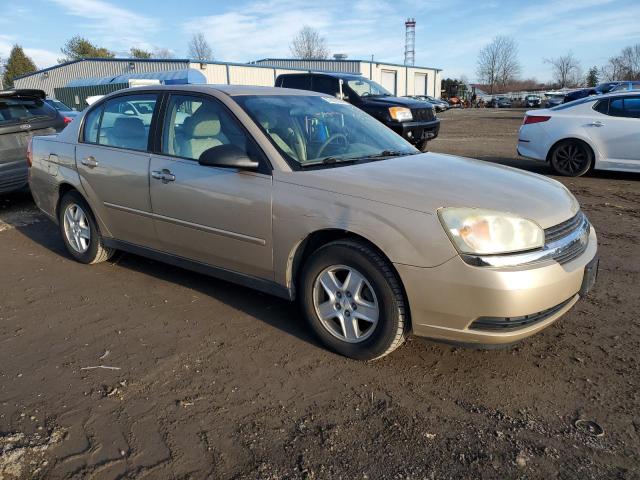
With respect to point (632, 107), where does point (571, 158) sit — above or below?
below

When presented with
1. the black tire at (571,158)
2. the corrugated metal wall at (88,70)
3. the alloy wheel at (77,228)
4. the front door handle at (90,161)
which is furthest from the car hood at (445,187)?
the corrugated metal wall at (88,70)

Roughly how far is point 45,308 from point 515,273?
3.41 meters

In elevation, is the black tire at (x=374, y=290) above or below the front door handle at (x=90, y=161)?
below

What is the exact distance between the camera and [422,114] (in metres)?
11.7

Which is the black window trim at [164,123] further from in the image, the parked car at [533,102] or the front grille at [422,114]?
the parked car at [533,102]

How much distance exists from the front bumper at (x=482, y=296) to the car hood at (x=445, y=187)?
31 cm

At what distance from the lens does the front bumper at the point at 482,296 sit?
8.64 feet

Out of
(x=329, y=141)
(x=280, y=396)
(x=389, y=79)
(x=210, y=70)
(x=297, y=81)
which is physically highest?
(x=389, y=79)

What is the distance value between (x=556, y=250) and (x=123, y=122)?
354 centimetres

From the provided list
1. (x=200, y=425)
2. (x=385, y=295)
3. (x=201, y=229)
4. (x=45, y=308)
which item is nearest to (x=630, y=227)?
(x=385, y=295)

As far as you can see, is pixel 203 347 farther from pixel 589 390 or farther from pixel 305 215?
pixel 589 390

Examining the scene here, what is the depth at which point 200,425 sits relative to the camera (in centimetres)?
258

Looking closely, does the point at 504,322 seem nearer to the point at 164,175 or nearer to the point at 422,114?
the point at 164,175

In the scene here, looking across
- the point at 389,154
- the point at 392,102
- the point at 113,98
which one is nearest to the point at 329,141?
the point at 389,154
